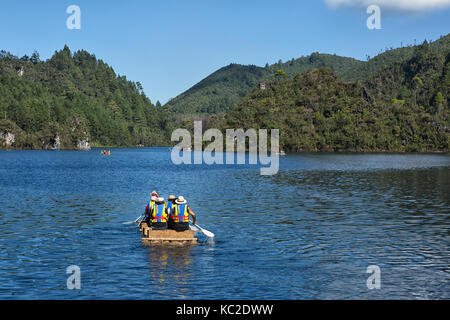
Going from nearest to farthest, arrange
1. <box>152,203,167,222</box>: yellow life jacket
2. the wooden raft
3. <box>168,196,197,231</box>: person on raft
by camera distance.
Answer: the wooden raft, <box>168,196,197,231</box>: person on raft, <box>152,203,167,222</box>: yellow life jacket

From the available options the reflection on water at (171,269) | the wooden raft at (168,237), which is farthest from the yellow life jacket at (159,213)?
the reflection on water at (171,269)

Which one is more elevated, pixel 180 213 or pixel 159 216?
pixel 180 213

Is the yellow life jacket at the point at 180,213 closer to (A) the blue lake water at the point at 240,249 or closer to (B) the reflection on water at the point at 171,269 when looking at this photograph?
(B) the reflection on water at the point at 171,269

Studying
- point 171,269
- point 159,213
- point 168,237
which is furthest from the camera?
point 159,213

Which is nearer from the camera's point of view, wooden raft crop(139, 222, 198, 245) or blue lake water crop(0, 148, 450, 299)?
blue lake water crop(0, 148, 450, 299)

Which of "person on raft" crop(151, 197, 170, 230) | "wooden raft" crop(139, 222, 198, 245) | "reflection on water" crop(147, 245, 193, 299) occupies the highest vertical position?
"person on raft" crop(151, 197, 170, 230)

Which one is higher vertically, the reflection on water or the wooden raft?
the wooden raft

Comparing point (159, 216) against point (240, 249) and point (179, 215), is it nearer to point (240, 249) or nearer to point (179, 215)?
point (179, 215)

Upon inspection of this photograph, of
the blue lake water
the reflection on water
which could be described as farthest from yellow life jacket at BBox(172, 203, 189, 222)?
the blue lake water

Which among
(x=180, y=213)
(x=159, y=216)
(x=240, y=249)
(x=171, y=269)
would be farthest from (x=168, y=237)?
(x=171, y=269)

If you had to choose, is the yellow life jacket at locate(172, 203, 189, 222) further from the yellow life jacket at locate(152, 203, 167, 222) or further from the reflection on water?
the yellow life jacket at locate(152, 203, 167, 222)

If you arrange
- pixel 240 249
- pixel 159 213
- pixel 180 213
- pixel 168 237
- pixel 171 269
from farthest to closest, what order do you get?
pixel 159 213, pixel 240 249, pixel 180 213, pixel 168 237, pixel 171 269

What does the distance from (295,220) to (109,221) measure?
630 inches

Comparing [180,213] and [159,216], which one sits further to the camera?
[159,216]
